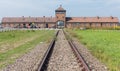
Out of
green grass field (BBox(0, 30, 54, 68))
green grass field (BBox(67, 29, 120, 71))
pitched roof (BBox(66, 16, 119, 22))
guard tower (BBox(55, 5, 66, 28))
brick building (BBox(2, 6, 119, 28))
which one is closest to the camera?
green grass field (BBox(67, 29, 120, 71))

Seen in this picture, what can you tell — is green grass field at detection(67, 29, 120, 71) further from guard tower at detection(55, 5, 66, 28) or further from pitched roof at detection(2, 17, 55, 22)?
pitched roof at detection(2, 17, 55, 22)

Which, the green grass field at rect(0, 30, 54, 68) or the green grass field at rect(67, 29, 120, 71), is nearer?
the green grass field at rect(67, 29, 120, 71)

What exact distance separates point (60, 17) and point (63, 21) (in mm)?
3113

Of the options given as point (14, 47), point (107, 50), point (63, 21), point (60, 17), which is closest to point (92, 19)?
point (63, 21)

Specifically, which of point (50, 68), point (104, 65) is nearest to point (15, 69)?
point (50, 68)

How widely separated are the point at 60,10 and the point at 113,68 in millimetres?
140212

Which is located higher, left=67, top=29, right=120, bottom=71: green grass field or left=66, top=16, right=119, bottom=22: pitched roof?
left=67, top=29, right=120, bottom=71: green grass field

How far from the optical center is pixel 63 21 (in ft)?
481

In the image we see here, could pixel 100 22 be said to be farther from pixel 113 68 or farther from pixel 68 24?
pixel 113 68

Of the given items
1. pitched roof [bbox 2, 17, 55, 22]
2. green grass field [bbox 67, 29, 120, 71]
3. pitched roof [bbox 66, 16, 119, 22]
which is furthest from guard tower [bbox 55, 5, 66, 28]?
green grass field [bbox 67, 29, 120, 71]

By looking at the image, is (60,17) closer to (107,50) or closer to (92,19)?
(92,19)

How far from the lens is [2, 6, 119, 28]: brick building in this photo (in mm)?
147875

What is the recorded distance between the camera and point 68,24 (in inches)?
5856

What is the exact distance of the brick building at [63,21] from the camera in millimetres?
147875
